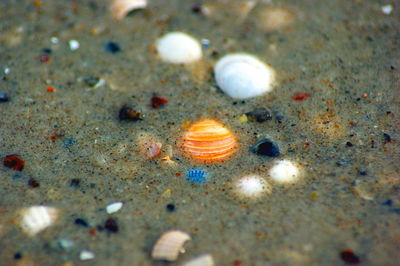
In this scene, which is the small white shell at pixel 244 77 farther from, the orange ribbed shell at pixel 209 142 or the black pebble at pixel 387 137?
the black pebble at pixel 387 137

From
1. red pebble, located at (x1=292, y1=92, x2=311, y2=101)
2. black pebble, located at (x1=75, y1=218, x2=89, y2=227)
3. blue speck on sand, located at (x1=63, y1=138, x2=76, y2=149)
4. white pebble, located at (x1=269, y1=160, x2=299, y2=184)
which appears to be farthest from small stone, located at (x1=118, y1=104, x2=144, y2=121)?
red pebble, located at (x1=292, y1=92, x2=311, y2=101)

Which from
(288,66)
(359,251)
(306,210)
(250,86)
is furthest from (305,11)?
(359,251)

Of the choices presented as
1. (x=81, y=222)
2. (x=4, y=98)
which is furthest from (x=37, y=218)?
(x=4, y=98)

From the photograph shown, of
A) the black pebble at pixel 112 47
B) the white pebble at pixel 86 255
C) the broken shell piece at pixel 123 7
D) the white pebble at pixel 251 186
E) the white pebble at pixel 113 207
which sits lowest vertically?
the white pebble at pixel 86 255

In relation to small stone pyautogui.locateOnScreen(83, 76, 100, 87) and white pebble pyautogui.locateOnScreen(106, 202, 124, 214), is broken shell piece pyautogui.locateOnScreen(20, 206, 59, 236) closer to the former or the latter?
white pebble pyautogui.locateOnScreen(106, 202, 124, 214)

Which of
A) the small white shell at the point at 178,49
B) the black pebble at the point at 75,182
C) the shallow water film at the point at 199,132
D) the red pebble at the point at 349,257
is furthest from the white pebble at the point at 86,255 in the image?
the small white shell at the point at 178,49

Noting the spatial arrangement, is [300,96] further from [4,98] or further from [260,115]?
[4,98]
